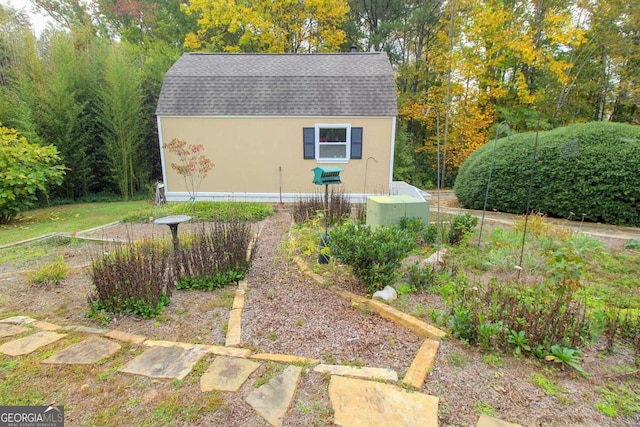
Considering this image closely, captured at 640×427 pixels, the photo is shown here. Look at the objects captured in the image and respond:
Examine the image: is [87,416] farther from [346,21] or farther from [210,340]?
[346,21]

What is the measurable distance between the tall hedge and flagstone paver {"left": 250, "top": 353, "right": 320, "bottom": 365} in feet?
18.1

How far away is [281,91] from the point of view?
9000 millimetres

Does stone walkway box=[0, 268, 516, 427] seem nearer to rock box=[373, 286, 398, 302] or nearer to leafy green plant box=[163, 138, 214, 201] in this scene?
rock box=[373, 286, 398, 302]

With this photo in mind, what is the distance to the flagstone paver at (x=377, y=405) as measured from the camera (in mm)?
1598

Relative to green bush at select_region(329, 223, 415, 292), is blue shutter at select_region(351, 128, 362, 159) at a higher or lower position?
higher

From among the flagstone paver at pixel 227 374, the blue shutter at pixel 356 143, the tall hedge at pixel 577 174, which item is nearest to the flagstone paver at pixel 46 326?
the flagstone paver at pixel 227 374

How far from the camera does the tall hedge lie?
573cm

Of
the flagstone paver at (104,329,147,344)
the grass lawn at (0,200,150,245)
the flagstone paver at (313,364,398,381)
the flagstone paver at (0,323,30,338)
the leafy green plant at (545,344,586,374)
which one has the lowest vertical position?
the grass lawn at (0,200,150,245)

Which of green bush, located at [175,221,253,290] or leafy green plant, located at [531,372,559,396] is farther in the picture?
green bush, located at [175,221,253,290]

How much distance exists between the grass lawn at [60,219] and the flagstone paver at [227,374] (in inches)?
217

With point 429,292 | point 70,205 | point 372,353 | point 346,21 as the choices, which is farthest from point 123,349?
point 346,21

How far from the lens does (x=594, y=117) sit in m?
13.3

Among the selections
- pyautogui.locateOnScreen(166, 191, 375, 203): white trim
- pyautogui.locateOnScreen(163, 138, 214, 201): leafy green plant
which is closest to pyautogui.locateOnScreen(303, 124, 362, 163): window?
pyautogui.locateOnScreen(166, 191, 375, 203): white trim

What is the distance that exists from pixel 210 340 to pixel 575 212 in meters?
7.05
